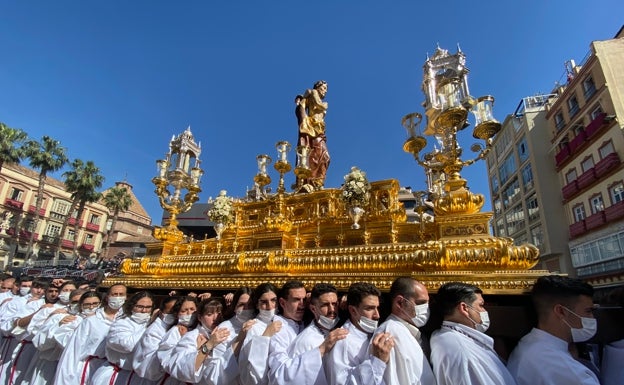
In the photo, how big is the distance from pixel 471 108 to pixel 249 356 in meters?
5.37

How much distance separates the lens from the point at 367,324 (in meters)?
2.71

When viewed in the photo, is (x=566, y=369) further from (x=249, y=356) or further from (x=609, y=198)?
(x=609, y=198)

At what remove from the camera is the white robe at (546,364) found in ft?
6.34

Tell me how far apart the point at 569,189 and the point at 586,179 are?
6.94 feet

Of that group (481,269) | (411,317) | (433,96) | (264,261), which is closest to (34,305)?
(264,261)

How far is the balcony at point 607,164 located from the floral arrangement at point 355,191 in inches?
973

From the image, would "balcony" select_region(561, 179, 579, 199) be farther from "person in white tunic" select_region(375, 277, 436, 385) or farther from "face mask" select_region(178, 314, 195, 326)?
"face mask" select_region(178, 314, 195, 326)

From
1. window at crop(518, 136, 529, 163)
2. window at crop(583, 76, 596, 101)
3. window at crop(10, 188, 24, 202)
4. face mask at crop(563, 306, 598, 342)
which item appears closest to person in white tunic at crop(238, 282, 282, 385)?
face mask at crop(563, 306, 598, 342)

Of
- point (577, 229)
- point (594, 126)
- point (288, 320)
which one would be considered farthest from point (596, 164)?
point (288, 320)

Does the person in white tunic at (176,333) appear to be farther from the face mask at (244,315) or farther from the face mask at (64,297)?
the face mask at (64,297)

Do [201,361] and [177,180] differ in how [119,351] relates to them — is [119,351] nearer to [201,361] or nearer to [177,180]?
[201,361]

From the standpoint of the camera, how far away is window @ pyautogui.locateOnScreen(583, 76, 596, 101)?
2320 cm

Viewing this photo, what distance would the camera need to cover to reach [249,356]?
2674mm

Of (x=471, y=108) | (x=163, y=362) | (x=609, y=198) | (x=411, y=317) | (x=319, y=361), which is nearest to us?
(x=319, y=361)
